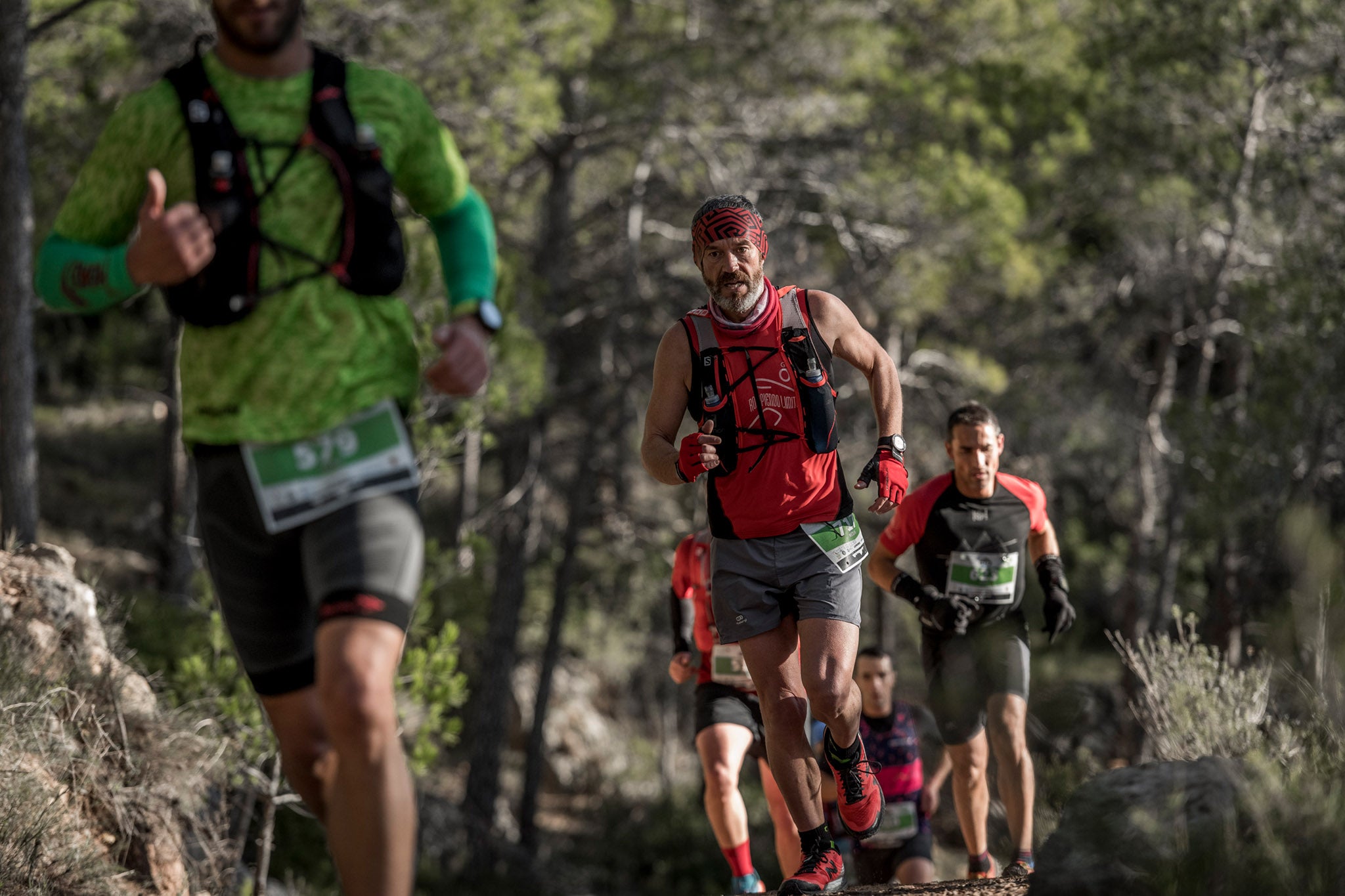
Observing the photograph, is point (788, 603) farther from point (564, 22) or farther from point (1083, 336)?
point (1083, 336)

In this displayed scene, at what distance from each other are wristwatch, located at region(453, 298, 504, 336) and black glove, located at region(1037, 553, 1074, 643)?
12.1ft

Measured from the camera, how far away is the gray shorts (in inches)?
168

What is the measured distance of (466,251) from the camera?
2.85 m

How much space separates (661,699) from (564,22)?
1713cm

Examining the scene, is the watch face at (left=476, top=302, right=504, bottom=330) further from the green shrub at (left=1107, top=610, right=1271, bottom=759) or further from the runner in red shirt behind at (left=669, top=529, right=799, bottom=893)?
the green shrub at (left=1107, top=610, right=1271, bottom=759)

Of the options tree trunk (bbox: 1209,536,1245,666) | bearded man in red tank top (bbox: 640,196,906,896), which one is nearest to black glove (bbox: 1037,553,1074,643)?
bearded man in red tank top (bbox: 640,196,906,896)

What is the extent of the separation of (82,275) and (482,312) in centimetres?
82

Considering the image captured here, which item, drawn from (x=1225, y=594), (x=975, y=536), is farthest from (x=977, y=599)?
(x=1225, y=594)

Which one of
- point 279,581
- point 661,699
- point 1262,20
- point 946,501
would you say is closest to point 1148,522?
point 1262,20

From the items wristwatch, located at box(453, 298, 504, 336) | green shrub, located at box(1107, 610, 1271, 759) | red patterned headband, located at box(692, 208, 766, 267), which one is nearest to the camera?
wristwatch, located at box(453, 298, 504, 336)

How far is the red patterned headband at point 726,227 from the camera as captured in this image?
4254mm

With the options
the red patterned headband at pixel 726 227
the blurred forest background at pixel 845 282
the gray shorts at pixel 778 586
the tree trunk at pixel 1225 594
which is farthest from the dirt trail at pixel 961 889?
the tree trunk at pixel 1225 594

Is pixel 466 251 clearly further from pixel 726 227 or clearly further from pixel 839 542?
pixel 839 542

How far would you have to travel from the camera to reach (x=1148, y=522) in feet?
62.4
